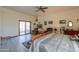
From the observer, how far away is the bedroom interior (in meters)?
2.72

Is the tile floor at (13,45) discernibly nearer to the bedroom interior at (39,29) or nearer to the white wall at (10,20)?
the bedroom interior at (39,29)

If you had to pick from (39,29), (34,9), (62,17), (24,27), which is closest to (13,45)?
(24,27)

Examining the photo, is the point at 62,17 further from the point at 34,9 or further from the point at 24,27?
the point at 24,27

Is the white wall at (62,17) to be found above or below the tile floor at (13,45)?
above

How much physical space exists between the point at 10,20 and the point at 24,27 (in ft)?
1.29

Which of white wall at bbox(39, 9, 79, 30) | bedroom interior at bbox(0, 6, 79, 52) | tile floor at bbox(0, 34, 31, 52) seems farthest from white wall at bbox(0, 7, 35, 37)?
white wall at bbox(39, 9, 79, 30)

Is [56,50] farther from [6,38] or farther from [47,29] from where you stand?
[6,38]

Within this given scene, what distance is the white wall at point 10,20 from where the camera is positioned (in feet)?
8.93

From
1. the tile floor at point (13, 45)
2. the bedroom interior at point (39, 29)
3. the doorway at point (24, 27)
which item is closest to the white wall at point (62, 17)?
the bedroom interior at point (39, 29)

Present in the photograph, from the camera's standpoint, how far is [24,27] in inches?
116

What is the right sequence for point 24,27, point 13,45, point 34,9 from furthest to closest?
point 24,27 < point 34,9 < point 13,45
